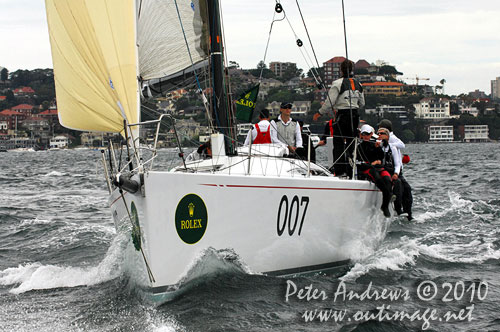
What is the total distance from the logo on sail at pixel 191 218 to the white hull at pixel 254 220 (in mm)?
26

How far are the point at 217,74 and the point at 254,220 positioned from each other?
220 cm

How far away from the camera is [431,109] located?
115m

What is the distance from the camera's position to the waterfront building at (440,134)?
11175 centimetres

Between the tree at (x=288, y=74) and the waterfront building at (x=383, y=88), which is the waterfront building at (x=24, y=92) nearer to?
the tree at (x=288, y=74)

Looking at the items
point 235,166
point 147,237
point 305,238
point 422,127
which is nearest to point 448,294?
point 305,238

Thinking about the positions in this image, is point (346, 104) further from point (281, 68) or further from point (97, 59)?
point (281, 68)

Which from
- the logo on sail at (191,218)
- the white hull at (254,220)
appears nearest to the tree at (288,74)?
the white hull at (254,220)

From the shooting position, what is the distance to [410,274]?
7977 mm

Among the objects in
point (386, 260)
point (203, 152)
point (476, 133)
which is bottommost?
point (476, 133)

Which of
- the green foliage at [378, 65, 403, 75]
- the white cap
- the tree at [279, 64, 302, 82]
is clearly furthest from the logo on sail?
the green foliage at [378, 65, 403, 75]

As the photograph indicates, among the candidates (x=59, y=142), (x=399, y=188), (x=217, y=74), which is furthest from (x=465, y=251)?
(x=59, y=142)

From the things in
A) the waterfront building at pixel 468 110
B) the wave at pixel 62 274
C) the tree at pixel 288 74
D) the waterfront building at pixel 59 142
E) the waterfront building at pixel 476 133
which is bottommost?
the waterfront building at pixel 476 133

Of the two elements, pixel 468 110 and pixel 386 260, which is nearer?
pixel 386 260

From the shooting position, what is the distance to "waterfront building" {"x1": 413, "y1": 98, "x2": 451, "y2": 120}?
111312mm
